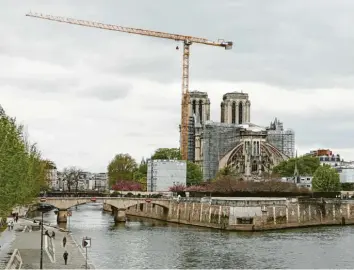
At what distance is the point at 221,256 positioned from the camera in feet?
204

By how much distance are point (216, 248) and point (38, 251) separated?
18842 millimetres

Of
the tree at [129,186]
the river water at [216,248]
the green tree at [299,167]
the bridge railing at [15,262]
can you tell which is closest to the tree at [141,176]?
the tree at [129,186]

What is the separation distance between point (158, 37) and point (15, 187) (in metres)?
128

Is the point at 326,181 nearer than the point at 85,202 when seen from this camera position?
No

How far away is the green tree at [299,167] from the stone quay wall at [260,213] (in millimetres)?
73717

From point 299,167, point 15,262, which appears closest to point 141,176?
point 299,167

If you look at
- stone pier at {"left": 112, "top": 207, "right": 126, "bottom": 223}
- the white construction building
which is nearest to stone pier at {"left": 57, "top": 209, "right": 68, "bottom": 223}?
stone pier at {"left": 112, "top": 207, "right": 126, "bottom": 223}

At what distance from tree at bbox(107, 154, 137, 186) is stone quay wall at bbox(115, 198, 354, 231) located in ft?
241

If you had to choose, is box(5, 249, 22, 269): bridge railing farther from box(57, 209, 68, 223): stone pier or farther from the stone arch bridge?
the stone arch bridge

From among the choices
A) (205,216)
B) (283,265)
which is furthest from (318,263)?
(205,216)

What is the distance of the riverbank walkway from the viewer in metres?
51.6

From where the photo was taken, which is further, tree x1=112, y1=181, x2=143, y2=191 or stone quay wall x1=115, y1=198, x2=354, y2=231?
tree x1=112, y1=181, x2=143, y2=191

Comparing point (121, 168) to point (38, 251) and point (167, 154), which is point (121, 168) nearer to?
point (167, 154)

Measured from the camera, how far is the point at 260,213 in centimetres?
9275
